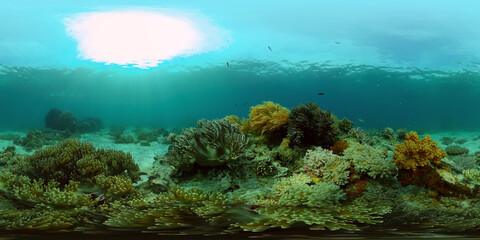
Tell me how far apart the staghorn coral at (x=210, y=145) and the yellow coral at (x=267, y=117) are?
1283mm

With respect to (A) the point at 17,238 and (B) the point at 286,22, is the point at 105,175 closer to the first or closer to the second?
(A) the point at 17,238

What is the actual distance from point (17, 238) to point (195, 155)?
3.18m

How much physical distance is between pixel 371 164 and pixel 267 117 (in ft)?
8.75

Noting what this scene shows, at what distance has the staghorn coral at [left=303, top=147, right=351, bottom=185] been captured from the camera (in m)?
4.88

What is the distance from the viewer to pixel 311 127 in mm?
6133

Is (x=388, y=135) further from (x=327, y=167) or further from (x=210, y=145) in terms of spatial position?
(x=210, y=145)

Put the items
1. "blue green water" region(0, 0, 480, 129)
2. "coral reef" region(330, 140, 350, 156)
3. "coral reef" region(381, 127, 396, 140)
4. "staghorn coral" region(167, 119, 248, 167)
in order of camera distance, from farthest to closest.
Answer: "blue green water" region(0, 0, 480, 129)
"coral reef" region(381, 127, 396, 140)
"coral reef" region(330, 140, 350, 156)
"staghorn coral" region(167, 119, 248, 167)

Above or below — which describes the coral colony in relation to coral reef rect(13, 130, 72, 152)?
below

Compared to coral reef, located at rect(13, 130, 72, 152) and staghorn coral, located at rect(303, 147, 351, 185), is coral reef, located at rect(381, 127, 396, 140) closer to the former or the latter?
staghorn coral, located at rect(303, 147, 351, 185)

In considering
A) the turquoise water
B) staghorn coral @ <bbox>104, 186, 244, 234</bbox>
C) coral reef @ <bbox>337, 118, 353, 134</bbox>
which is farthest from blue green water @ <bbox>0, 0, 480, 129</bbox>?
staghorn coral @ <bbox>104, 186, 244, 234</bbox>

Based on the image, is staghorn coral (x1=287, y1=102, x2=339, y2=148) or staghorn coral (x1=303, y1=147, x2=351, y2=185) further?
staghorn coral (x1=287, y1=102, x2=339, y2=148)

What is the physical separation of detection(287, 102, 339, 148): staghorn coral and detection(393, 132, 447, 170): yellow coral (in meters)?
1.67

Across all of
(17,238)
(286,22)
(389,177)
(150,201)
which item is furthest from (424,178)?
(286,22)

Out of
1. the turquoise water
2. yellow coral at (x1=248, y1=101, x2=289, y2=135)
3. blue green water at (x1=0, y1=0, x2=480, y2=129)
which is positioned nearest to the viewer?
the turquoise water
